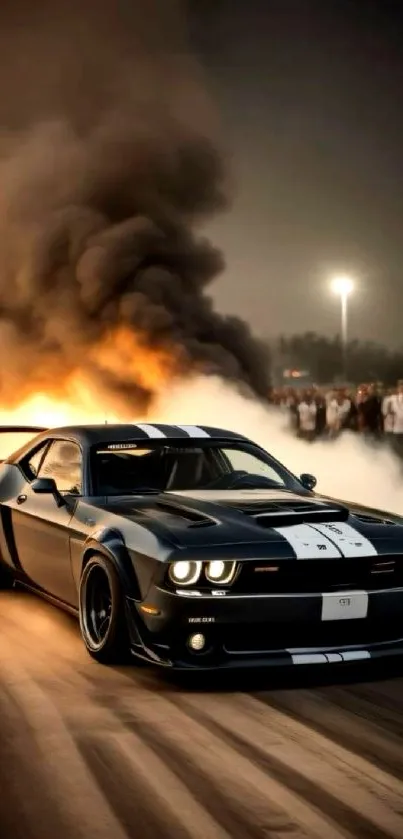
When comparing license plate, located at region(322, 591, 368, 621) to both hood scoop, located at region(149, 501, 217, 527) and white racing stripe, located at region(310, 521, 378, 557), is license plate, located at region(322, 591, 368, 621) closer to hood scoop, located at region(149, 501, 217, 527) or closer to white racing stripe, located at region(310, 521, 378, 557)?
white racing stripe, located at region(310, 521, 378, 557)

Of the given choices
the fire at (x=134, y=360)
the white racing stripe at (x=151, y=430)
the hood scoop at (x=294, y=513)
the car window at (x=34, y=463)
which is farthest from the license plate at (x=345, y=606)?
the fire at (x=134, y=360)

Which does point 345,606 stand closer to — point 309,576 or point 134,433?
point 309,576

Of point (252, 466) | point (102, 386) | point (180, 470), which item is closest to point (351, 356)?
point (102, 386)

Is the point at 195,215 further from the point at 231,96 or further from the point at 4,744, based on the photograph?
the point at 4,744

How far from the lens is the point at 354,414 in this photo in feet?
67.5

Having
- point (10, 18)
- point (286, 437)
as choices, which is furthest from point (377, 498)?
point (10, 18)

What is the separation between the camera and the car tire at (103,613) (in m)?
5.32

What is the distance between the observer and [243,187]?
108 ft

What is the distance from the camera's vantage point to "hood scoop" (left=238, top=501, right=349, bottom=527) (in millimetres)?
5336

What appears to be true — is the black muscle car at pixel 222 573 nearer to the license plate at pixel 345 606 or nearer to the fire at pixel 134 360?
the license plate at pixel 345 606

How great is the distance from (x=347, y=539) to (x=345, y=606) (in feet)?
1.08

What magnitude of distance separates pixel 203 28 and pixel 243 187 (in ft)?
14.9

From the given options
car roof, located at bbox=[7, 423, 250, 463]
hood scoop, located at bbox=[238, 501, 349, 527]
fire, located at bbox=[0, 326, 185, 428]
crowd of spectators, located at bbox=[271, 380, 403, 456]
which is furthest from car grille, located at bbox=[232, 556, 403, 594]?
fire, located at bbox=[0, 326, 185, 428]

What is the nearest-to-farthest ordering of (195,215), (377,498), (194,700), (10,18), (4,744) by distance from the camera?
(4,744), (194,700), (377,498), (195,215), (10,18)
